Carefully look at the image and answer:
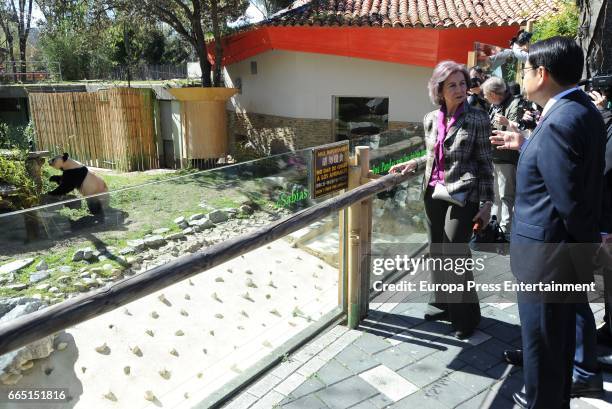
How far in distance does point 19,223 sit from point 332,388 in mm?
1927

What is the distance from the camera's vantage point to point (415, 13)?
11.5m

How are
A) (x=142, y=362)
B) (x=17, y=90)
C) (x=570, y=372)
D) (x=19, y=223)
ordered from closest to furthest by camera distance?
(x=570, y=372)
(x=142, y=362)
(x=19, y=223)
(x=17, y=90)

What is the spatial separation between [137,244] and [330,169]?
1528 millimetres

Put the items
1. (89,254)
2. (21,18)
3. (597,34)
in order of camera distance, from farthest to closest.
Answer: (21,18) < (597,34) < (89,254)

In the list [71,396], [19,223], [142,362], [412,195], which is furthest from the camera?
[412,195]

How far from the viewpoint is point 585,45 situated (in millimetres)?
4395

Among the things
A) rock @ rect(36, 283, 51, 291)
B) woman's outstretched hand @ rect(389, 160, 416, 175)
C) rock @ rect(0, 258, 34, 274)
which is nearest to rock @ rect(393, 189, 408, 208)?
woman's outstretched hand @ rect(389, 160, 416, 175)

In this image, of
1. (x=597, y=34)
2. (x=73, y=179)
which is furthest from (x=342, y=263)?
(x=73, y=179)

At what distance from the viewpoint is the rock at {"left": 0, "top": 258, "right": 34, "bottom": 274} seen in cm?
292

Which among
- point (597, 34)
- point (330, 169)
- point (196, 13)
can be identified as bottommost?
point (330, 169)

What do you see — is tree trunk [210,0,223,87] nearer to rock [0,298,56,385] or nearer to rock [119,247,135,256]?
rock [119,247,135,256]

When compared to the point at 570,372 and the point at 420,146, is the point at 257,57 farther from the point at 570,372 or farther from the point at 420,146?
the point at 570,372

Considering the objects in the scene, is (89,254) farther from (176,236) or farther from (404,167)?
(404,167)

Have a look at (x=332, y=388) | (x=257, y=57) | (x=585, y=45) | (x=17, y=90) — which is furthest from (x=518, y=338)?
Result: (x=17, y=90)
